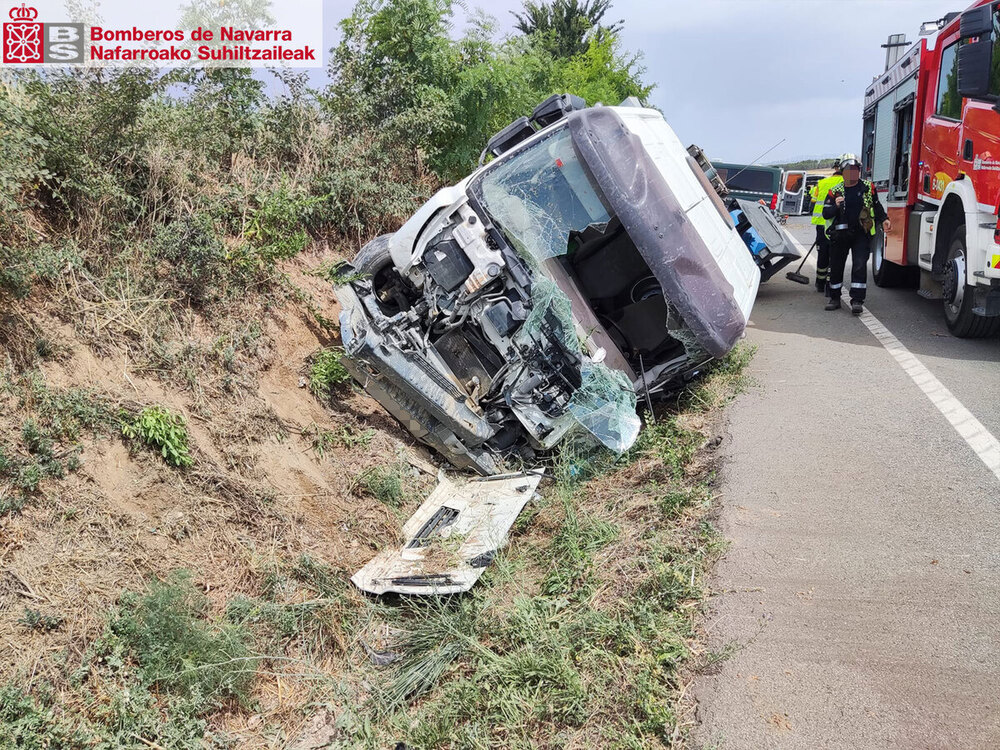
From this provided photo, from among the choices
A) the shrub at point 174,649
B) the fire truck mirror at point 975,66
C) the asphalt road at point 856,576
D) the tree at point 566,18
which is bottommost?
the shrub at point 174,649

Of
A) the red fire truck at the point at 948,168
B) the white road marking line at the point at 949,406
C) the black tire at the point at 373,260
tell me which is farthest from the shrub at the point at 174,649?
the red fire truck at the point at 948,168

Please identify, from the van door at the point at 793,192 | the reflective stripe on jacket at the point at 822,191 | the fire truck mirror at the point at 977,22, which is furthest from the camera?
the van door at the point at 793,192

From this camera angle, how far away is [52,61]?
556cm

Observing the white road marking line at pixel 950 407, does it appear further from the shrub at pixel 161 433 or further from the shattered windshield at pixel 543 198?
the shrub at pixel 161 433

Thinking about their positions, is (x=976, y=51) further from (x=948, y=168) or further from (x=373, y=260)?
(x=373, y=260)

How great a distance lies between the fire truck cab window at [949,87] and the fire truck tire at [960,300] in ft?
3.86

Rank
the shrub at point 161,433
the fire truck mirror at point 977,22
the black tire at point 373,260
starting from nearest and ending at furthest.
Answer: the shrub at point 161,433 < the black tire at point 373,260 < the fire truck mirror at point 977,22

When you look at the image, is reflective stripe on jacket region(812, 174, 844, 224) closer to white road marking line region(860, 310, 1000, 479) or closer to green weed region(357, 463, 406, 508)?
white road marking line region(860, 310, 1000, 479)

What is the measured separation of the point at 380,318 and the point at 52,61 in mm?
3261

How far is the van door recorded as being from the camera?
1977 centimetres

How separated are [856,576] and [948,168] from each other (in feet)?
18.4

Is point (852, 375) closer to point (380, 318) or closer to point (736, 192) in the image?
point (380, 318)

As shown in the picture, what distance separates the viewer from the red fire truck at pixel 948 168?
623 cm

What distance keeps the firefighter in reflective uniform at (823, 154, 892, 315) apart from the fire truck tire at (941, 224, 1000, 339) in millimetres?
1135
